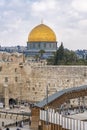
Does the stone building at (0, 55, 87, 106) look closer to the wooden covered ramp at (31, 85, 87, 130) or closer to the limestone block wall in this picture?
the limestone block wall

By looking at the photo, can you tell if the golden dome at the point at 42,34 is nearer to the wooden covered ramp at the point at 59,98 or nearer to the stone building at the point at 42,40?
the stone building at the point at 42,40

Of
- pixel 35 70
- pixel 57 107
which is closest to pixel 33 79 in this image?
pixel 35 70

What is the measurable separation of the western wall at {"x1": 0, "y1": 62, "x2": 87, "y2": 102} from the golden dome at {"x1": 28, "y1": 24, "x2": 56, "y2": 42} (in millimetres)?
27697

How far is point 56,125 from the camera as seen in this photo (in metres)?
30.5

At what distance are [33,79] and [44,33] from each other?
1116 inches

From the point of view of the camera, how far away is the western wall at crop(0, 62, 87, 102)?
57.9 meters

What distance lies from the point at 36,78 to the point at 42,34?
28.4 metres

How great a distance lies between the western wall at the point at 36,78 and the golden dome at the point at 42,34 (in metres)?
27.7

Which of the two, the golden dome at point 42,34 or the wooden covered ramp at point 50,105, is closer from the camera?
the wooden covered ramp at point 50,105

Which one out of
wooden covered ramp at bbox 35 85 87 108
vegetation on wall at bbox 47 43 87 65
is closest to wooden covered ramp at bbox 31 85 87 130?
wooden covered ramp at bbox 35 85 87 108

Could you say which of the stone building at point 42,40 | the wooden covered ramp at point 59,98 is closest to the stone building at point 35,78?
the wooden covered ramp at point 59,98

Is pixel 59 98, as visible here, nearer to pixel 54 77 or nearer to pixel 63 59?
pixel 54 77

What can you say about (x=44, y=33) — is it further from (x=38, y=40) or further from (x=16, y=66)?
(x=16, y=66)

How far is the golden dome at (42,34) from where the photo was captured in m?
85.9
